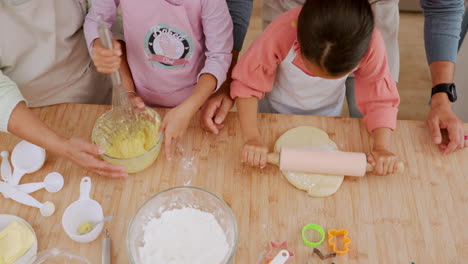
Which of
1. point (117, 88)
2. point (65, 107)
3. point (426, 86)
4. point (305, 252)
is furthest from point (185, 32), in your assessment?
point (426, 86)

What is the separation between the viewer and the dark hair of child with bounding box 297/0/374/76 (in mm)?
774

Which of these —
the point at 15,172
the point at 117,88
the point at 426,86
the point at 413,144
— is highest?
the point at 117,88

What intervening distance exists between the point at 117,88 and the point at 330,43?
49cm

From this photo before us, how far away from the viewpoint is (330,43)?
2.59ft

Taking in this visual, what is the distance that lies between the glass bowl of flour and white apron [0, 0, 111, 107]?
52 centimetres

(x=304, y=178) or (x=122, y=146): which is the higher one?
(x=122, y=146)

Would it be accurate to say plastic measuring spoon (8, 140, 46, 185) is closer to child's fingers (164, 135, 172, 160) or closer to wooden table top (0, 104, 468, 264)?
wooden table top (0, 104, 468, 264)

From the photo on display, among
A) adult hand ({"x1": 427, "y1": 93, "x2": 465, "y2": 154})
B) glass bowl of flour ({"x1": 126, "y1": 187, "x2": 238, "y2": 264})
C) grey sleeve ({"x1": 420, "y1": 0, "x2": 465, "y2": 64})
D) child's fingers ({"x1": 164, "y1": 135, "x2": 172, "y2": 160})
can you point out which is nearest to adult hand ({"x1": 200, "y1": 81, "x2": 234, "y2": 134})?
child's fingers ({"x1": 164, "y1": 135, "x2": 172, "y2": 160})

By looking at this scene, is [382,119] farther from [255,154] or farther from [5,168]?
[5,168]

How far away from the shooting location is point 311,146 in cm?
98

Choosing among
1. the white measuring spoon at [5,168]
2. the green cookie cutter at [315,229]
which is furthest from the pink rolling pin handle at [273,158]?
the white measuring spoon at [5,168]

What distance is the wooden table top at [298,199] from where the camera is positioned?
0.82 metres

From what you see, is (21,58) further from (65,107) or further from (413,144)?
(413,144)

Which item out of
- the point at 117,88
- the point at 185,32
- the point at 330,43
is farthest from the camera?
the point at 185,32
